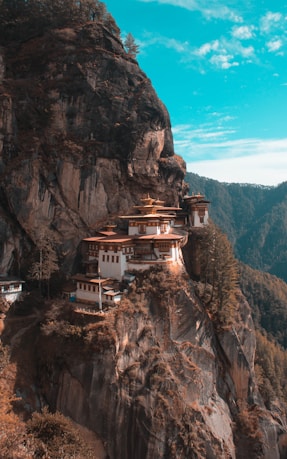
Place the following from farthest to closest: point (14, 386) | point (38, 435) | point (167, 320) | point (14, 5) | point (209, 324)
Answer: point (14, 5) → point (209, 324) → point (167, 320) → point (14, 386) → point (38, 435)

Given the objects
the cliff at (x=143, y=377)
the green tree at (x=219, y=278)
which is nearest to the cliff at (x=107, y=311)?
the cliff at (x=143, y=377)

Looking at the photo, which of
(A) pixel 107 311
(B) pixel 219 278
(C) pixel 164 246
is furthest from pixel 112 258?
(B) pixel 219 278

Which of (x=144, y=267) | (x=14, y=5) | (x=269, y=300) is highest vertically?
(x=14, y=5)

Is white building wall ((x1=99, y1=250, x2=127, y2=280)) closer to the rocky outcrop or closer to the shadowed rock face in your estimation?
the rocky outcrop

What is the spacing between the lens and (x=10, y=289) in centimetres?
3158

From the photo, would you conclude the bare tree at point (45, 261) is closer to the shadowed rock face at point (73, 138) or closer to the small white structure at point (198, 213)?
the shadowed rock face at point (73, 138)

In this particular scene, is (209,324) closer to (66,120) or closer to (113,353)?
(113,353)

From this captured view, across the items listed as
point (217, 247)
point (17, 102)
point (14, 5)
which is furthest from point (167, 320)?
point (14, 5)

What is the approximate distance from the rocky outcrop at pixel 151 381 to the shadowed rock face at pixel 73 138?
11.9 metres

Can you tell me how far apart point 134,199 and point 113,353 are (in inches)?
838

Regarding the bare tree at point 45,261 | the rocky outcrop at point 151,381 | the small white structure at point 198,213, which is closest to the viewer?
the rocky outcrop at point 151,381

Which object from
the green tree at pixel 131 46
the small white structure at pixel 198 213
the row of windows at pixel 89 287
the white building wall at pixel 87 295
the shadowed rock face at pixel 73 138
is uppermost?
the green tree at pixel 131 46

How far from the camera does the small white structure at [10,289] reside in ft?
102

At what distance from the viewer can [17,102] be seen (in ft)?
124
